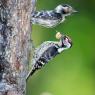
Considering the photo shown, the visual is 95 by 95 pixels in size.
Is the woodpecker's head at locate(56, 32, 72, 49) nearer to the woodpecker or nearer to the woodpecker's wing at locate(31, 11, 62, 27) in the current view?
the woodpecker

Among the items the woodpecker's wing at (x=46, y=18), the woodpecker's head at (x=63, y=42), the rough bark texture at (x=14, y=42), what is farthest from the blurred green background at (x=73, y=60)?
the rough bark texture at (x=14, y=42)

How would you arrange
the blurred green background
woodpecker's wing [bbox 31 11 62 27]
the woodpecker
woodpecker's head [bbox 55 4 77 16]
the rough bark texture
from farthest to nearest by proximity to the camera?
the blurred green background, woodpecker's head [bbox 55 4 77 16], the woodpecker, woodpecker's wing [bbox 31 11 62 27], the rough bark texture

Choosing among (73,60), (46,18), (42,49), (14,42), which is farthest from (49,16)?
(73,60)

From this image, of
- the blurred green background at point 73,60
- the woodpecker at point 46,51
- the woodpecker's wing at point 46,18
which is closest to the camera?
the woodpecker's wing at point 46,18

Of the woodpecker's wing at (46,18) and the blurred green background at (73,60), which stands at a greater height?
the woodpecker's wing at (46,18)

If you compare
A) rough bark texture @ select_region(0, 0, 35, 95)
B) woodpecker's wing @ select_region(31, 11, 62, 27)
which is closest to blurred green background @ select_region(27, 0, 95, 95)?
woodpecker's wing @ select_region(31, 11, 62, 27)

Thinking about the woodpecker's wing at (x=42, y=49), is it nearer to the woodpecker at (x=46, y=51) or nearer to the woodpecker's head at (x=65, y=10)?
the woodpecker at (x=46, y=51)
